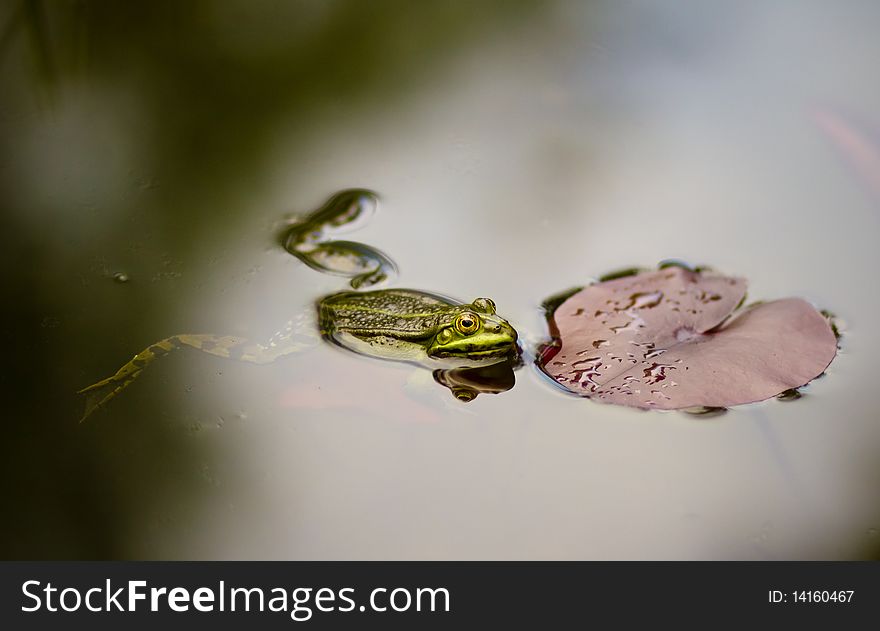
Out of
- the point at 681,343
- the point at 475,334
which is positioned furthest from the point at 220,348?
the point at 681,343

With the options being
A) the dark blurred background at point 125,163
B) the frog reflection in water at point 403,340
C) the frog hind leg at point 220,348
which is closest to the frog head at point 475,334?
the frog reflection in water at point 403,340

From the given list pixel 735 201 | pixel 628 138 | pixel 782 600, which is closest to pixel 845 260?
pixel 735 201

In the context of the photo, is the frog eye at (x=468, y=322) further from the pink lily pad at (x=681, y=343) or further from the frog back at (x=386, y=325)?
the pink lily pad at (x=681, y=343)

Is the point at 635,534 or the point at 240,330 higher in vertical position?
the point at 240,330

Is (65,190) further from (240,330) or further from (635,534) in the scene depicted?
(635,534)

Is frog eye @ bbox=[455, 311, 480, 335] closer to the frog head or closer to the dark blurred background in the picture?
the frog head

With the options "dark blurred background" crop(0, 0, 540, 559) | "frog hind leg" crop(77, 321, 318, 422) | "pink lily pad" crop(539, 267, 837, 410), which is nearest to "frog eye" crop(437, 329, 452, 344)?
"pink lily pad" crop(539, 267, 837, 410)

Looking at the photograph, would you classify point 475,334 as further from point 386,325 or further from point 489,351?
point 386,325
